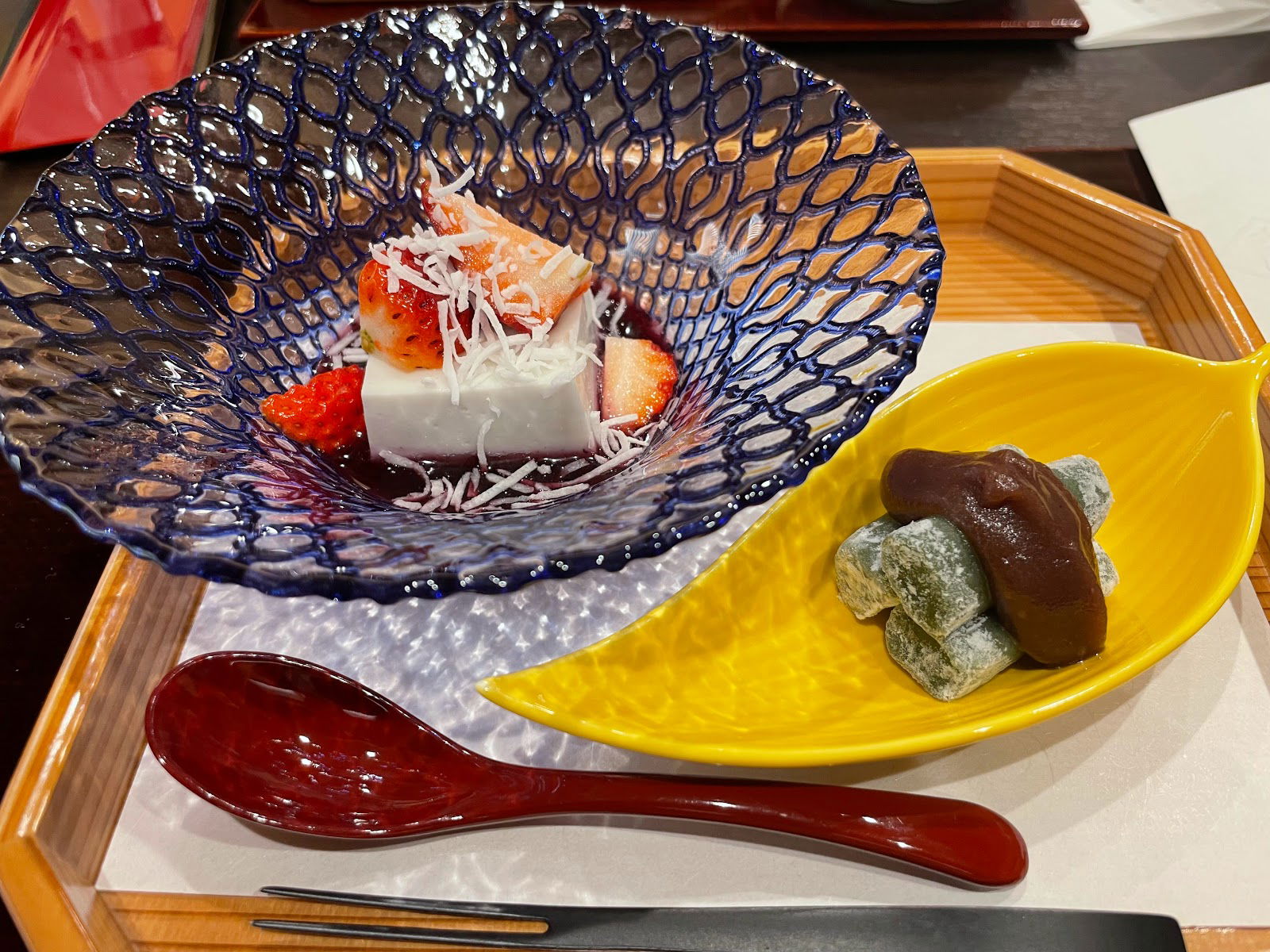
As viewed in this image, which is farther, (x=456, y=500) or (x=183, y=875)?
(x=456, y=500)

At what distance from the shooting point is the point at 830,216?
89 cm

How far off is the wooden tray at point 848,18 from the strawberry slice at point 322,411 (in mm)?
1145

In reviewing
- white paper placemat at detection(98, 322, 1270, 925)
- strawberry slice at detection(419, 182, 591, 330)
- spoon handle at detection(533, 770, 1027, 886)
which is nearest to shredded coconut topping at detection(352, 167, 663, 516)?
strawberry slice at detection(419, 182, 591, 330)

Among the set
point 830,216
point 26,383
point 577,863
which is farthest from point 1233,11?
point 26,383

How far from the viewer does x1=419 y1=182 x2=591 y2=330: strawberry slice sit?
944 millimetres

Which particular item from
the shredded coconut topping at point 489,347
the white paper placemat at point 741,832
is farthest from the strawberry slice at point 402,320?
the white paper placemat at point 741,832

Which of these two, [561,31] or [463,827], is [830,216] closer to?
[561,31]

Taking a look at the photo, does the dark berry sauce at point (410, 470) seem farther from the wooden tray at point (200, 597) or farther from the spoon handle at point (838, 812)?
the spoon handle at point (838, 812)

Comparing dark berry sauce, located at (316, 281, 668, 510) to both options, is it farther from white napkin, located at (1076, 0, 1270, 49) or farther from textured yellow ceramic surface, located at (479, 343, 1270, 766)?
white napkin, located at (1076, 0, 1270, 49)

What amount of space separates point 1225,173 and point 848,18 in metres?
0.77

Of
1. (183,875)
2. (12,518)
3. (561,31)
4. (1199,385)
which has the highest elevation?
(561,31)

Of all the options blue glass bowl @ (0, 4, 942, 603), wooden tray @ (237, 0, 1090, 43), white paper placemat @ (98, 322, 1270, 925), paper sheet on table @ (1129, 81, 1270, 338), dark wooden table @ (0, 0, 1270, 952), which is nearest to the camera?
blue glass bowl @ (0, 4, 942, 603)

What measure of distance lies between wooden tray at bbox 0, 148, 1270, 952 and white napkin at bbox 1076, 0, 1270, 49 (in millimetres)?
835

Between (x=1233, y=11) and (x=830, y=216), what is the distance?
1.68 m
